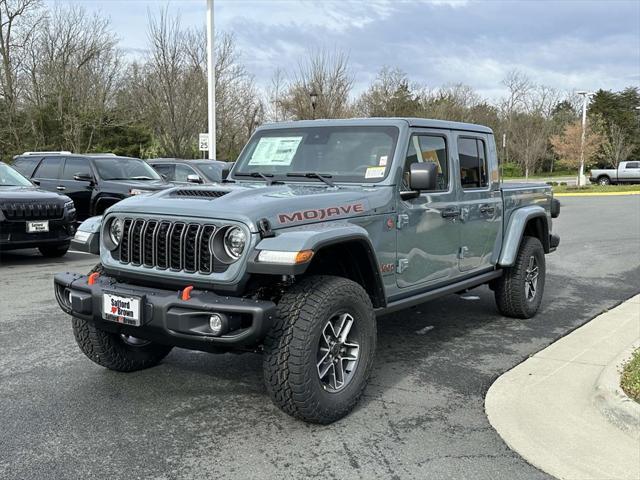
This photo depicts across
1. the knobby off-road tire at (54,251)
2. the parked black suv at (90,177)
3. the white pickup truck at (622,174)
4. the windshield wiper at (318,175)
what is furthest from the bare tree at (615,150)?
the windshield wiper at (318,175)

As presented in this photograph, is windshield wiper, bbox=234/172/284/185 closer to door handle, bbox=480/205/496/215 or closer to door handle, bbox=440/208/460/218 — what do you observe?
door handle, bbox=440/208/460/218

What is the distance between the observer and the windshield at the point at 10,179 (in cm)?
969

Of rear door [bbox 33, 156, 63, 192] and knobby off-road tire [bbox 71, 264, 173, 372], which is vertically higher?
rear door [bbox 33, 156, 63, 192]

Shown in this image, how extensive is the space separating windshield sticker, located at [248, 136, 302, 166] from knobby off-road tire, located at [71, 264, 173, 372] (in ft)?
5.13

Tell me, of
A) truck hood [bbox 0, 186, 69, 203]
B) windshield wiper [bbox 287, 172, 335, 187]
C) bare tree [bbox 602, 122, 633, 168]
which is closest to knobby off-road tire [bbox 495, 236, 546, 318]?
windshield wiper [bbox 287, 172, 335, 187]

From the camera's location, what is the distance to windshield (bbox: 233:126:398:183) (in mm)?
4500

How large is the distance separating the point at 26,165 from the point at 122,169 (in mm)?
2300

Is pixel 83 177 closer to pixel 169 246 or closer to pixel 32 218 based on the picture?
pixel 32 218

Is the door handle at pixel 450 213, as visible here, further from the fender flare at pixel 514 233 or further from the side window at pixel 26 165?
the side window at pixel 26 165

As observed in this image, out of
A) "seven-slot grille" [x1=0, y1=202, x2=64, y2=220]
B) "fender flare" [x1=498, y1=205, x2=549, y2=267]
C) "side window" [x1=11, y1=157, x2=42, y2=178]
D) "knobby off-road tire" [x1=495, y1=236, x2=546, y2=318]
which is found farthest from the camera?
"side window" [x1=11, y1=157, x2=42, y2=178]

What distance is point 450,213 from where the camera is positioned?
4988mm

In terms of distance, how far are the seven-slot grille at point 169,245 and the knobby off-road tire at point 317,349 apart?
1.62 feet

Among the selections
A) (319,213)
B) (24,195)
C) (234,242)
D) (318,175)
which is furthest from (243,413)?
(24,195)

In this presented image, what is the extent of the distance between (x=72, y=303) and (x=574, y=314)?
5.16 m
